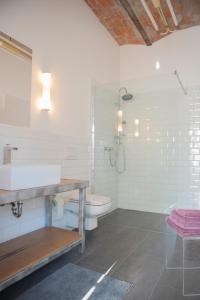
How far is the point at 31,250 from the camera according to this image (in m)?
1.91

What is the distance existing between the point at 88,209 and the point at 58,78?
1.54 metres

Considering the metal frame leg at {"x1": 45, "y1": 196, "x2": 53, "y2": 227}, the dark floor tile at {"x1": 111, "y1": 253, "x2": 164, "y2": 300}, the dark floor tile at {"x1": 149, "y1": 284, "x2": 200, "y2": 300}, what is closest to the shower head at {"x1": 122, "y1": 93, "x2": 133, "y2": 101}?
the metal frame leg at {"x1": 45, "y1": 196, "x2": 53, "y2": 227}

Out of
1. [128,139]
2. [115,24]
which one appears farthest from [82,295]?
[115,24]

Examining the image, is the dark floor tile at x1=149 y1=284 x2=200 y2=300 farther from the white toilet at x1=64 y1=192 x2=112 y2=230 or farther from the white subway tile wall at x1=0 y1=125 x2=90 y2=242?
the white subway tile wall at x1=0 y1=125 x2=90 y2=242

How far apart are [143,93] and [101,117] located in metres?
0.89

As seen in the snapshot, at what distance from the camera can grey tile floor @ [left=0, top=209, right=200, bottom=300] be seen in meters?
1.70

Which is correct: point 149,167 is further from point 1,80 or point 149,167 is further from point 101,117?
point 1,80

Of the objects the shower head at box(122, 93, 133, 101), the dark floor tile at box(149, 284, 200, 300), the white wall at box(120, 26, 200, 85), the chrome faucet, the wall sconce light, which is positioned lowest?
the dark floor tile at box(149, 284, 200, 300)

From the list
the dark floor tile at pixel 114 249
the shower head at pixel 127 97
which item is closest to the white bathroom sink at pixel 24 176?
the dark floor tile at pixel 114 249

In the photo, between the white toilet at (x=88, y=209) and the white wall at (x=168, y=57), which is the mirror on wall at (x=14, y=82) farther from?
the white wall at (x=168, y=57)

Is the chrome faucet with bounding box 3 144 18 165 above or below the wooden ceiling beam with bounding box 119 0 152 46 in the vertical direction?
below

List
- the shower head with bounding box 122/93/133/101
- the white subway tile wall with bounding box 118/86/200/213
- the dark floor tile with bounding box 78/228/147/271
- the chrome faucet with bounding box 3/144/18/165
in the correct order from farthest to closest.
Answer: the shower head with bounding box 122/93/133/101 → the white subway tile wall with bounding box 118/86/200/213 → the dark floor tile with bounding box 78/228/147/271 → the chrome faucet with bounding box 3/144/18/165

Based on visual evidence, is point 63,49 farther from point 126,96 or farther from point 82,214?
point 82,214

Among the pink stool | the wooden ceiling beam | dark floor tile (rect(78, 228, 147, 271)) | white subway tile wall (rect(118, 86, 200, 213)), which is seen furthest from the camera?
white subway tile wall (rect(118, 86, 200, 213))
